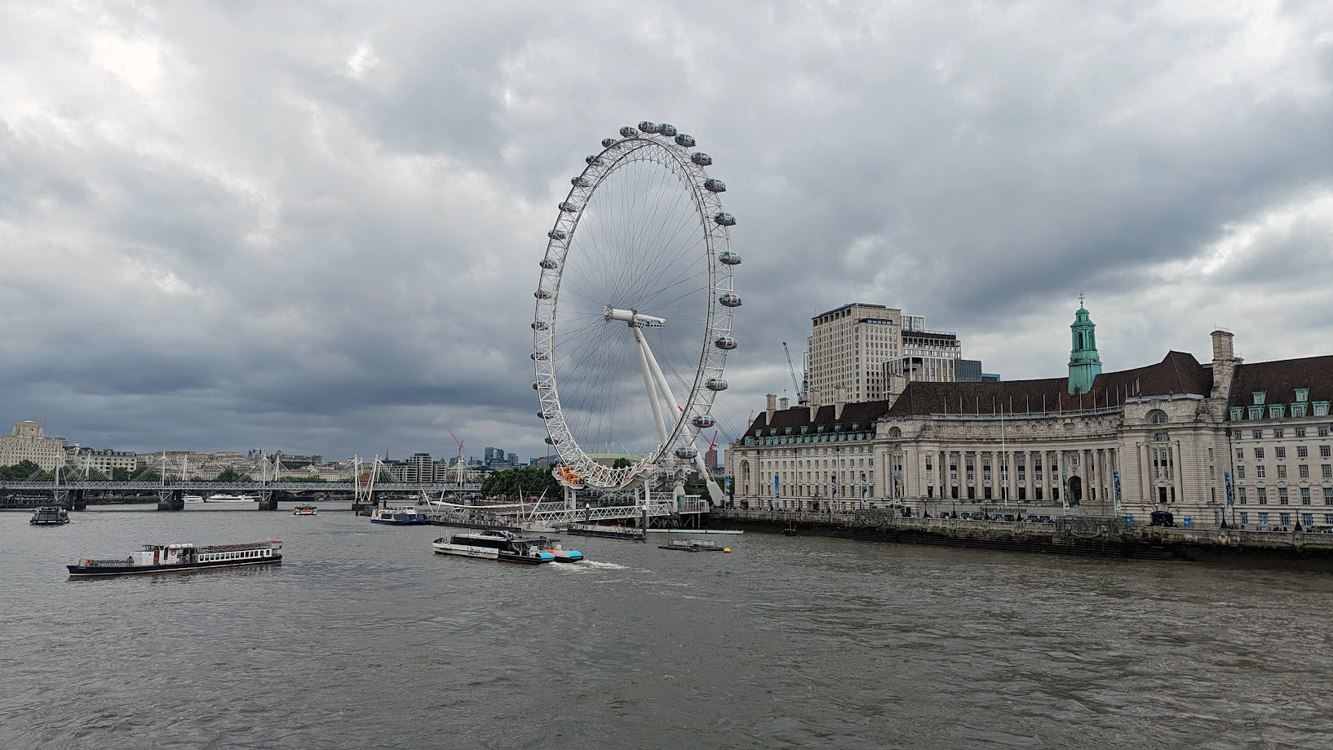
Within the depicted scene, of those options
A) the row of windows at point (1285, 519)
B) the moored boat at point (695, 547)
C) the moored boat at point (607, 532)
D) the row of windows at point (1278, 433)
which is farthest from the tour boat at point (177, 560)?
the row of windows at point (1278, 433)

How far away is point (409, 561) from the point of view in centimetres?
7319

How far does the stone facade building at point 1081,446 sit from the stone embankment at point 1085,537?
42.7 ft

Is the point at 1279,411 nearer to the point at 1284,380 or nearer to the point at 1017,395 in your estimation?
the point at 1284,380

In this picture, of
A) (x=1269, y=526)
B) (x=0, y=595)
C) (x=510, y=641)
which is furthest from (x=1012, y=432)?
(x=0, y=595)

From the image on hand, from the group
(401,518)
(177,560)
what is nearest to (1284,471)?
(177,560)

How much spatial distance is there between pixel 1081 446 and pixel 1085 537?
3261 centimetres

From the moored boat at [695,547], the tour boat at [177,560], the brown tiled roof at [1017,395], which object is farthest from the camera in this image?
the brown tiled roof at [1017,395]

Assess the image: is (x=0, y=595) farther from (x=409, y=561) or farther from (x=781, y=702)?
(x=781, y=702)

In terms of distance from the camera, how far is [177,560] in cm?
6581

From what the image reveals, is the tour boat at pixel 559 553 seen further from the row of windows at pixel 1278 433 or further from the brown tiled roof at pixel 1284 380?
the brown tiled roof at pixel 1284 380

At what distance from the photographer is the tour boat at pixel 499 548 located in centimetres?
7144

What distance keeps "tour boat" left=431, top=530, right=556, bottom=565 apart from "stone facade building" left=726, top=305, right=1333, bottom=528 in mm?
55445

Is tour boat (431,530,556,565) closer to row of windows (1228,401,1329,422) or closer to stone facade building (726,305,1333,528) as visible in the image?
stone facade building (726,305,1333,528)

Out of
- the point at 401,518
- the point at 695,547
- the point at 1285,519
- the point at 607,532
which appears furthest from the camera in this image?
the point at 401,518
